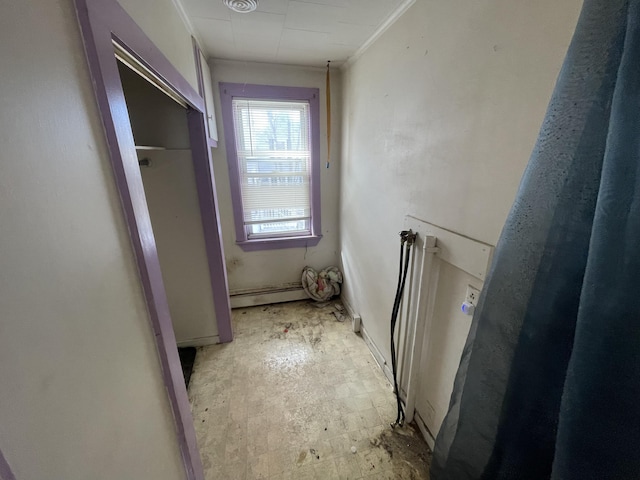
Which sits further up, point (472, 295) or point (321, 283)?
point (472, 295)

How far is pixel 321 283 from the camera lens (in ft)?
9.12

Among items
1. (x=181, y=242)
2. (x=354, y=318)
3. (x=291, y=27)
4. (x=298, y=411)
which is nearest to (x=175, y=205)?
(x=181, y=242)

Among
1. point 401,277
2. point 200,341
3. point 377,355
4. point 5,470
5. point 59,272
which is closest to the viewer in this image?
point 5,470

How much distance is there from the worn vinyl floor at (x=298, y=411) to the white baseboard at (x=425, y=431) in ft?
0.12

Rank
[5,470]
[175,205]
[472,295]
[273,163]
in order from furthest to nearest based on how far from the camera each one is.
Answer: [273,163] < [175,205] < [472,295] < [5,470]

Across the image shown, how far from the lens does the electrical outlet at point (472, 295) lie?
40.4 inches

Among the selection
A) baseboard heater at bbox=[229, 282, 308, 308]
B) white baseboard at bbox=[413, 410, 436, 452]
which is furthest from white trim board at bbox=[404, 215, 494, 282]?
baseboard heater at bbox=[229, 282, 308, 308]

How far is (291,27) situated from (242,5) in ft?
1.15

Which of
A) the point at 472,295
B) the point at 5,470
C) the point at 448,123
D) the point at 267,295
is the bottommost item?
the point at 267,295

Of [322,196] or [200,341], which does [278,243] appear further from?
[200,341]

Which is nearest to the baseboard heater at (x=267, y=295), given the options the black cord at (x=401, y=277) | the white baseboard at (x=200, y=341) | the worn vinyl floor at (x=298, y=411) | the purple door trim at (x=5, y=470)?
the worn vinyl floor at (x=298, y=411)

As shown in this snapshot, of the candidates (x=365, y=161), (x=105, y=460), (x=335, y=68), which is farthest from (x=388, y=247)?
(x=335, y=68)

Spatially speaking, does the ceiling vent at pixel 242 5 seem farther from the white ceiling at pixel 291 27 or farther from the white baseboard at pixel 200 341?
the white baseboard at pixel 200 341

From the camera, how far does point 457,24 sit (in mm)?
1019
